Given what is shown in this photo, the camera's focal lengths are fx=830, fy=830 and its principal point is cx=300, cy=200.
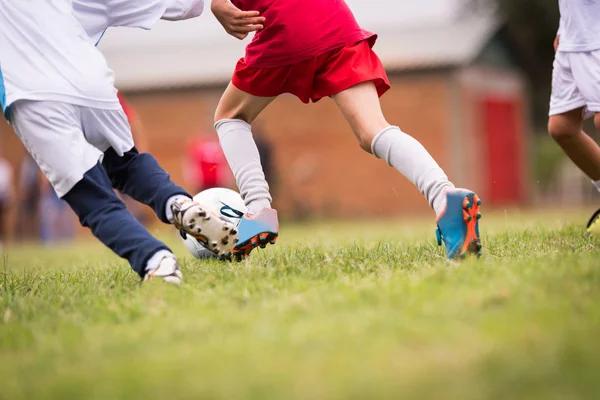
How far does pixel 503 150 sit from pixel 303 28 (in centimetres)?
1925

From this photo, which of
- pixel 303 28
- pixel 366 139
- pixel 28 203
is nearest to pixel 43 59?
pixel 303 28

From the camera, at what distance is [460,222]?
3.43 meters

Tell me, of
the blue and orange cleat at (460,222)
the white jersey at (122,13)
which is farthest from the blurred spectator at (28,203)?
the blue and orange cleat at (460,222)

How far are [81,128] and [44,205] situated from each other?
1117cm

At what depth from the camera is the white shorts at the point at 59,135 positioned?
341cm

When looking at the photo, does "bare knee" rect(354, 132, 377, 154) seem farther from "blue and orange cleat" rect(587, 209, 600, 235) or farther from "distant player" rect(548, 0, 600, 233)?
"blue and orange cleat" rect(587, 209, 600, 235)

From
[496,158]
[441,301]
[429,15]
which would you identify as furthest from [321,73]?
[429,15]

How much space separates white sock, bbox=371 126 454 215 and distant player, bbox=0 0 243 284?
31.8 inches

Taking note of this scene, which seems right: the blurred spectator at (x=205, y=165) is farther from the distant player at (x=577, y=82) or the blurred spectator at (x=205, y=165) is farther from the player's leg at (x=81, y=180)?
the player's leg at (x=81, y=180)

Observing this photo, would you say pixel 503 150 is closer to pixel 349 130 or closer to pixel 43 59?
pixel 349 130

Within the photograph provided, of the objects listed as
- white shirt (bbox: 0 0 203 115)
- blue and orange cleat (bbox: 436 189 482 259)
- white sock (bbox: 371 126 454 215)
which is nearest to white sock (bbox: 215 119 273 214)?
white sock (bbox: 371 126 454 215)

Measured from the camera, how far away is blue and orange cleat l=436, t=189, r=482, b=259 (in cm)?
342

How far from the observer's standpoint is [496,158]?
2206 cm

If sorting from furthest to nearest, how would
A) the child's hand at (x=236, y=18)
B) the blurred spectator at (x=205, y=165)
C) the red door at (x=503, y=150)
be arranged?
the red door at (x=503, y=150) → the blurred spectator at (x=205, y=165) → the child's hand at (x=236, y=18)
